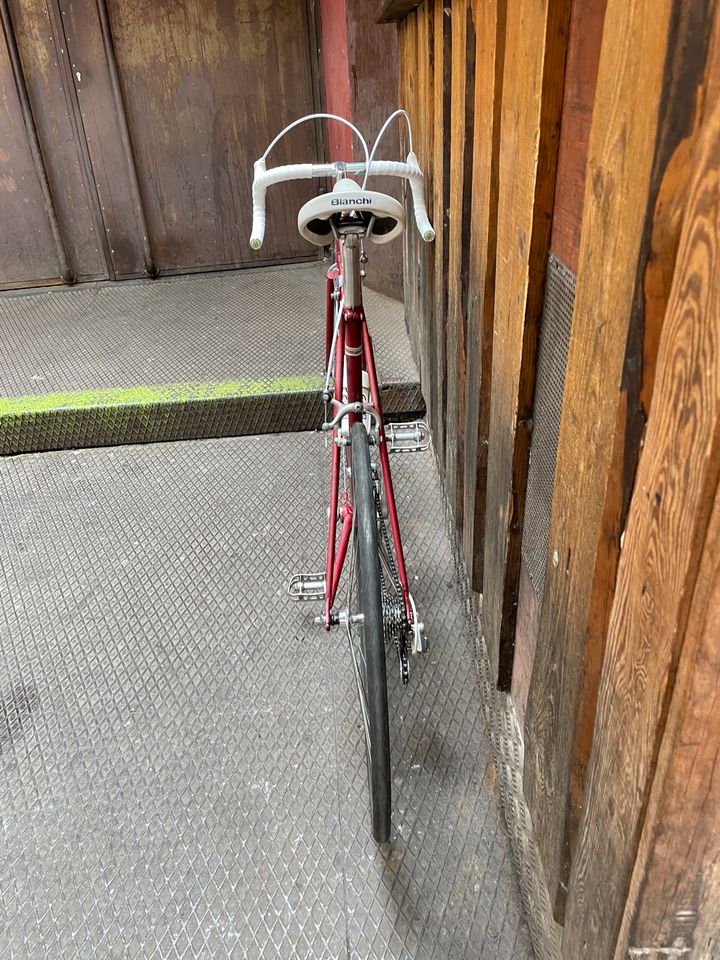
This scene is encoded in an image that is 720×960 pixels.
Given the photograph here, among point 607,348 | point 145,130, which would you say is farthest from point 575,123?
point 145,130

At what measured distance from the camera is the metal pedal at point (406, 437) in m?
1.65

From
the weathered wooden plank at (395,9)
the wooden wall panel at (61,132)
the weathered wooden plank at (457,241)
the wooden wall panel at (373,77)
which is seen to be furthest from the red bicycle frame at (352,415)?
the wooden wall panel at (61,132)

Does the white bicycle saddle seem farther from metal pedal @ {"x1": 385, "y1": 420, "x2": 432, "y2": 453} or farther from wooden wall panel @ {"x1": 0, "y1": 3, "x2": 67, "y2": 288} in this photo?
wooden wall panel @ {"x1": 0, "y1": 3, "x2": 67, "y2": 288}

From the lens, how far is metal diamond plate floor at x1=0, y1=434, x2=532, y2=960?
1.35 metres

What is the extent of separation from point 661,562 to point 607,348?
24 centimetres

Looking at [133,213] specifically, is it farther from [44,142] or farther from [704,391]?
[704,391]

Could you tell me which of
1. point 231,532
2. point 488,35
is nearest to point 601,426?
point 488,35

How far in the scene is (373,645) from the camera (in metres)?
1.31

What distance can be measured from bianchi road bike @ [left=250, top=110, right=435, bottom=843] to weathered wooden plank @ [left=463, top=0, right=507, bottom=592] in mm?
118

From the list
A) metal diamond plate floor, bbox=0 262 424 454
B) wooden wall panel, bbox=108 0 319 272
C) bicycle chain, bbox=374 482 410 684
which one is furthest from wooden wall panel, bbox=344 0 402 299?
bicycle chain, bbox=374 482 410 684

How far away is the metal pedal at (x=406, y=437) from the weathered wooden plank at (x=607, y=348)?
652 mm

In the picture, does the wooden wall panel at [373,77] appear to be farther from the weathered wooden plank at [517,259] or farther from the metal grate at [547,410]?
the metal grate at [547,410]

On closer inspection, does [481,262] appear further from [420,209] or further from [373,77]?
[373,77]

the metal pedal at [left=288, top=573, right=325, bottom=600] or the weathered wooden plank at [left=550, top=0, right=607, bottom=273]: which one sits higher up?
the weathered wooden plank at [left=550, top=0, right=607, bottom=273]
